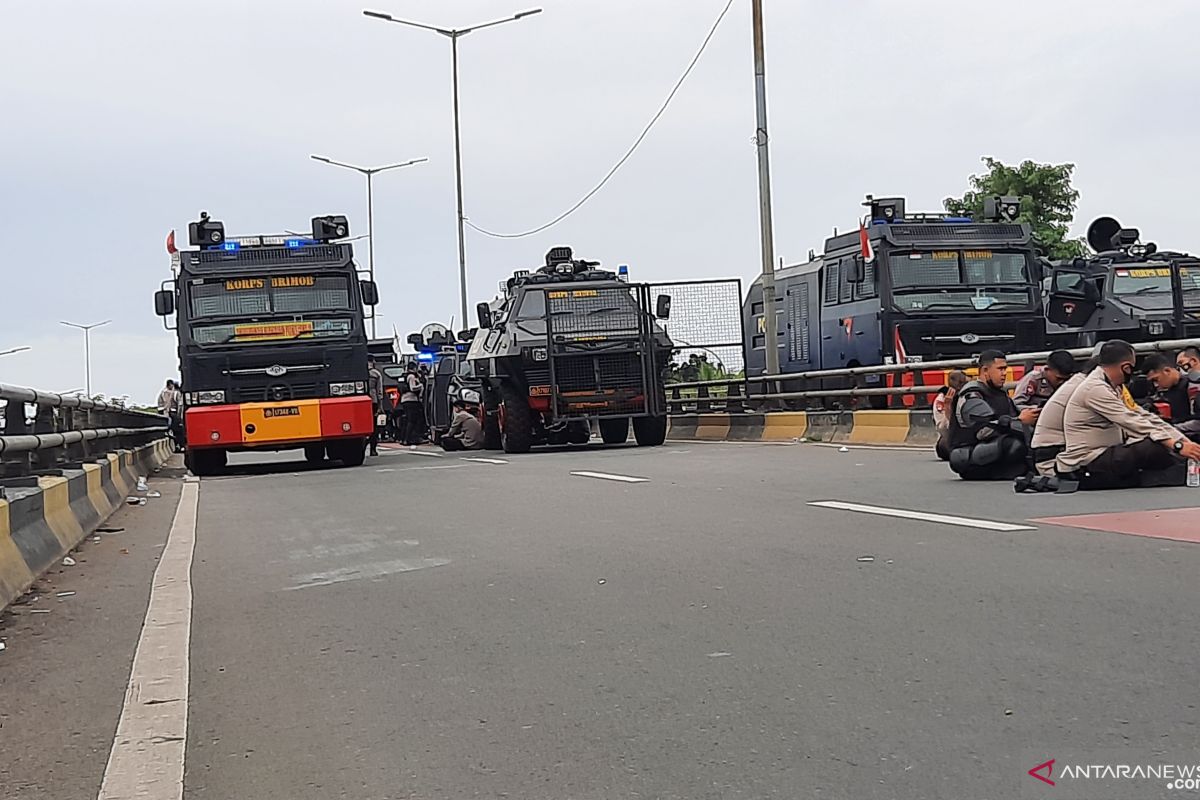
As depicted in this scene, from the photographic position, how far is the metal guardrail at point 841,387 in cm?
1658

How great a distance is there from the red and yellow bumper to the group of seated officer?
1058 centimetres

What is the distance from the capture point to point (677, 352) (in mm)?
23969

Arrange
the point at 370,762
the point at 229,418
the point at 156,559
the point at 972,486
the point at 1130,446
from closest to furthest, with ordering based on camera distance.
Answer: the point at 370,762 → the point at 156,559 → the point at 1130,446 → the point at 972,486 → the point at 229,418

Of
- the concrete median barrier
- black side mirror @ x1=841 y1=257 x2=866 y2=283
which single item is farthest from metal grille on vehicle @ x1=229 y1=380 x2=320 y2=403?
black side mirror @ x1=841 y1=257 x2=866 y2=283

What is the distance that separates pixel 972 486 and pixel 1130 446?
54.4 inches

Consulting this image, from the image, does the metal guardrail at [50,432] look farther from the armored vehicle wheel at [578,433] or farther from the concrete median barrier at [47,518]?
the armored vehicle wheel at [578,433]

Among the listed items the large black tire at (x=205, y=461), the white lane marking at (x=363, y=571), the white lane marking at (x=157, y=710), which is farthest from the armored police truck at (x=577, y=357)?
the white lane marking at (x=157, y=710)

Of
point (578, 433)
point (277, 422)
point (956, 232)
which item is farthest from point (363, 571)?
point (578, 433)

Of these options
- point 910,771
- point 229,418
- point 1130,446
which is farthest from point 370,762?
point 229,418

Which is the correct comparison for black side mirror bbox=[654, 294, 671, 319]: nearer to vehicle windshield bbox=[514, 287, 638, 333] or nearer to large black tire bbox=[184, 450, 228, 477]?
vehicle windshield bbox=[514, 287, 638, 333]

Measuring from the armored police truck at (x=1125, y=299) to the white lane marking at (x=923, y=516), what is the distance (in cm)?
1259

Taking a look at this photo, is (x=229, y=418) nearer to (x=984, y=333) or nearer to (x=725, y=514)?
(x=984, y=333)

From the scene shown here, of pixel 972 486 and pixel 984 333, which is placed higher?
pixel 984 333

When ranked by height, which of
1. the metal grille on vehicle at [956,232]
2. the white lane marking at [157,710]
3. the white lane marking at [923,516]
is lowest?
the white lane marking at [157,710]
